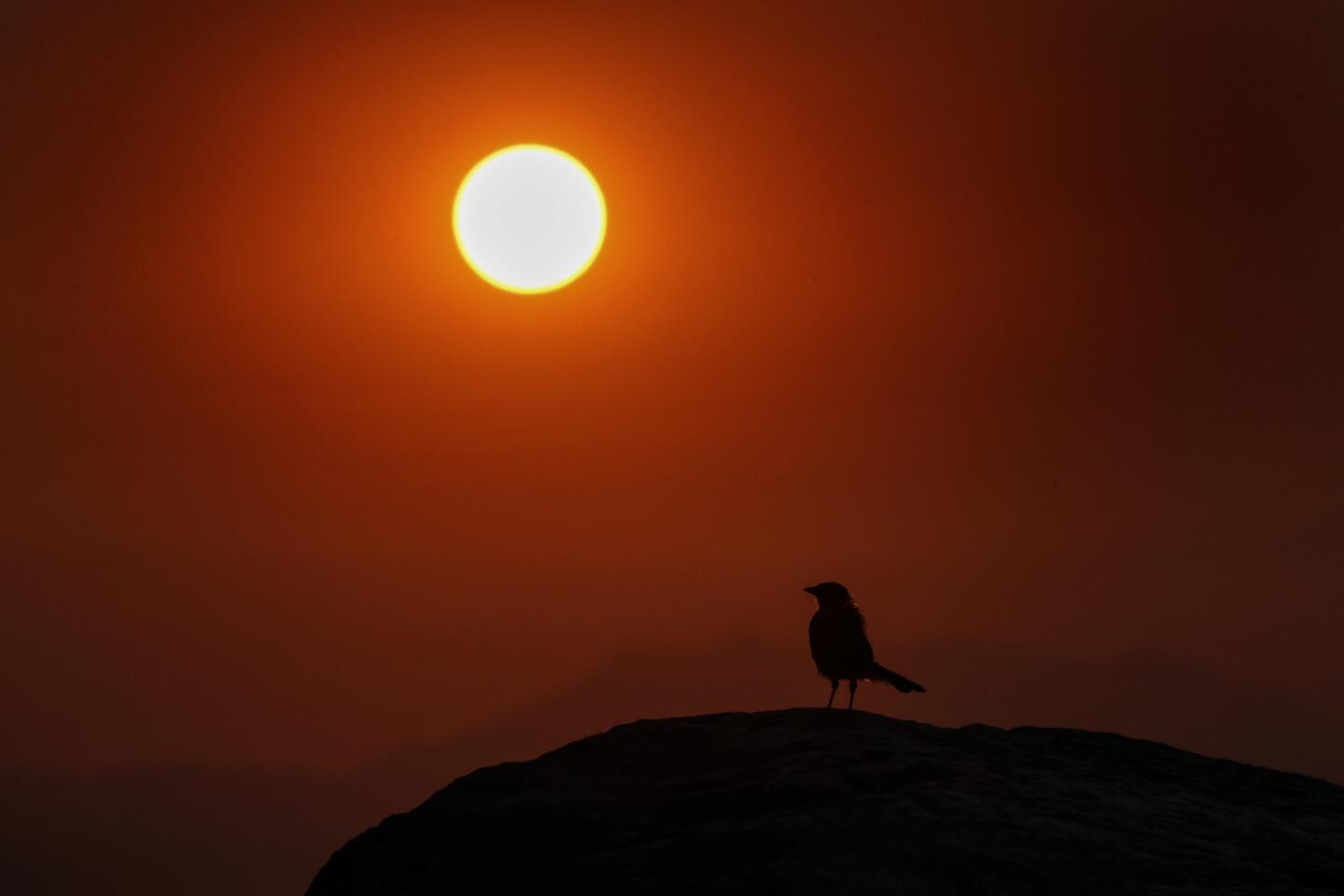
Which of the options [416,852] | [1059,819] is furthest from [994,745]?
[416,852]

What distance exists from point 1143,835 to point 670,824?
4071mm

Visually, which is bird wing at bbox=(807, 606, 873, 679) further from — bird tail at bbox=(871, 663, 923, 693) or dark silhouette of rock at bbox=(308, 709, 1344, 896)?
dark silhouette of rock at bbox=(308, 709, 1344, 896)

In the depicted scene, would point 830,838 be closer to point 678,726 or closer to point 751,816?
point 751,816

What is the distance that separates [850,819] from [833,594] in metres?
8.01

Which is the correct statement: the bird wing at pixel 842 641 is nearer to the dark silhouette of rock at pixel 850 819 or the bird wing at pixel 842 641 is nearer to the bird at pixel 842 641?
the bird at pixel 842 641

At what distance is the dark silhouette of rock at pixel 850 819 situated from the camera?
9086mm

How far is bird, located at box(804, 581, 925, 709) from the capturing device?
57.3 ft

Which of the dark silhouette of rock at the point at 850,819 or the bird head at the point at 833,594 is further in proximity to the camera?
the bird head at the point at 833,594

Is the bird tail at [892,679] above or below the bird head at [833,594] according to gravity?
below

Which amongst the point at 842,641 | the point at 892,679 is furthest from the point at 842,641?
the point at 892,679

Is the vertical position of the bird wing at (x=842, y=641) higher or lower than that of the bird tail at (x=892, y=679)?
higher

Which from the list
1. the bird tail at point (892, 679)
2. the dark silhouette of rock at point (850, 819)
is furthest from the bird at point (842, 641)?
the dark silhouette of rock at point (850, 819)

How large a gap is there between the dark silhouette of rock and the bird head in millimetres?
3351

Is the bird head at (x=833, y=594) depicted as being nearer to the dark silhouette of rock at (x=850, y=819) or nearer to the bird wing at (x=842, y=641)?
the bird wing at (x=842, y=641)
